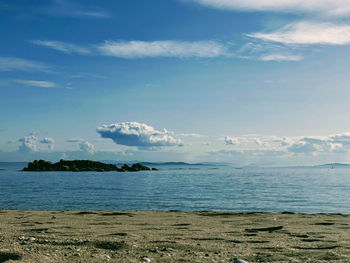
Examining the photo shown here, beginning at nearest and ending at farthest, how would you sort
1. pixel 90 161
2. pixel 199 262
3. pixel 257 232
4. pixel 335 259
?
1. pixel 199 262
2. pixel 335 259
3. pixel 257 232
4. pixel 90 161

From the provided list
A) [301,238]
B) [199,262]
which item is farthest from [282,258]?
[301,238]

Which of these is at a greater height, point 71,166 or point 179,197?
point 179,197

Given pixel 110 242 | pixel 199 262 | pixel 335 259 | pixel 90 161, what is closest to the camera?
pixel 199 262

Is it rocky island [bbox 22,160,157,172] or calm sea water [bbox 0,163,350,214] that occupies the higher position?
calm sea water [bbox 0,163,350,214]

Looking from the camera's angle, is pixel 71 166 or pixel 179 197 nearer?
pixel 179 197

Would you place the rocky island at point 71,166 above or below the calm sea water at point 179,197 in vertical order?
below

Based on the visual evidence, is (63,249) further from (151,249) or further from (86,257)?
(151,249)

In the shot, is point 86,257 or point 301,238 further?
point 301,238

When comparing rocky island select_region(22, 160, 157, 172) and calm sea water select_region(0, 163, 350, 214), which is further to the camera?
rocky island select_region(22, 160, 157, 172)

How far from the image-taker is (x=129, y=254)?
7.02m

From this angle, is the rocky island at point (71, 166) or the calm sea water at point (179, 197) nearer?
the calm sea water at point (179, 197)

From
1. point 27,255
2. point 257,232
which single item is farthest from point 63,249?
point 257,232

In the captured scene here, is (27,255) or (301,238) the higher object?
(27,255)

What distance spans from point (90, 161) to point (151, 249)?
165 m
